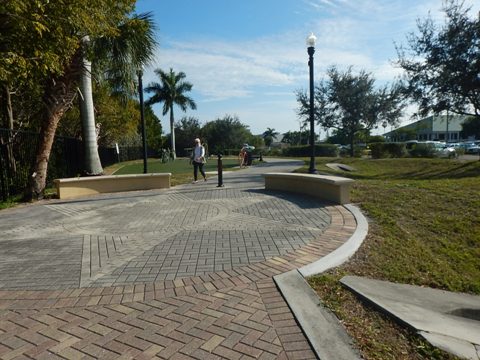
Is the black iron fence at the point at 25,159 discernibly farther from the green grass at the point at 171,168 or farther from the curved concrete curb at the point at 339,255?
the curved concrete curb at the point at 339,255

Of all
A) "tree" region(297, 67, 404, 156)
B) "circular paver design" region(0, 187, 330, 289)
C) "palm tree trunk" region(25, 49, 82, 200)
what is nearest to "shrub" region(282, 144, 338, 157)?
"tree" region(297, 67, 404, 156)

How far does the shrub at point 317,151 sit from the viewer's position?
36562 mm

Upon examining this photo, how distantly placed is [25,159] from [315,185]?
911 cm

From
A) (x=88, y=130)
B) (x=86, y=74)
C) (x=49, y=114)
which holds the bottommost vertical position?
(x=88, y=130)

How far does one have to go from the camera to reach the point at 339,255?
4.47m

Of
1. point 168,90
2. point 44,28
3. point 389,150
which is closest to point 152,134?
point 168,90

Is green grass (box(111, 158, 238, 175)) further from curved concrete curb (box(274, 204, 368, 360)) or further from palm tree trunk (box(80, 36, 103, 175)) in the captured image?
curved concrete curb (box(274, 204, 368, 360))

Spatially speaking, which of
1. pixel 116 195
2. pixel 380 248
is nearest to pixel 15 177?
pixel 116 195

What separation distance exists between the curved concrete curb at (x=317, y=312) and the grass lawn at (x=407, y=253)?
0.32ft

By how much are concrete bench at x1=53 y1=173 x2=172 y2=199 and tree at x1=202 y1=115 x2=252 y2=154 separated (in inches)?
1661

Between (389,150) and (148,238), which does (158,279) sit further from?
(389,150)

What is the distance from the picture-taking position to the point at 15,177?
34.6ft

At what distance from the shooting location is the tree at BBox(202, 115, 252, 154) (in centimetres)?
5403

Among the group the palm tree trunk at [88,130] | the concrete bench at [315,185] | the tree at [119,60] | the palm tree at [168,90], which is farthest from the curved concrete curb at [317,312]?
the palm tree at [168,90]
